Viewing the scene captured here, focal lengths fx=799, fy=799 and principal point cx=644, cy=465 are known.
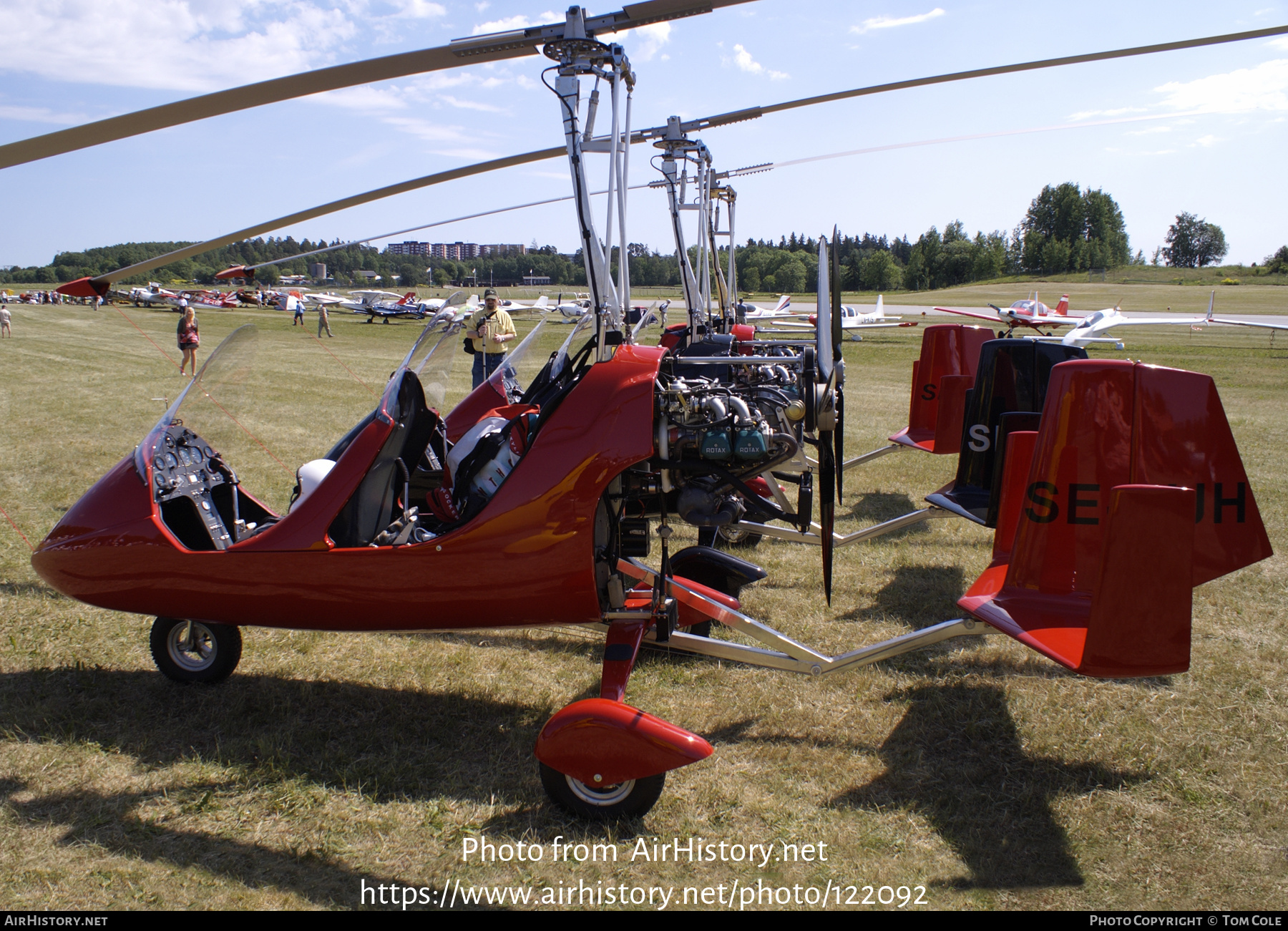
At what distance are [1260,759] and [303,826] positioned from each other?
3837mm

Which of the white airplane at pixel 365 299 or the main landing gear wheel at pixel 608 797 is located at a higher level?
the white airplane at pixel 365 299

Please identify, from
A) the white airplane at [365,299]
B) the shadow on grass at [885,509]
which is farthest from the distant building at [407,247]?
the white airplane at [365,299]

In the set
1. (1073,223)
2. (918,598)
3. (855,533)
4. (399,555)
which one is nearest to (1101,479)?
(918,598)

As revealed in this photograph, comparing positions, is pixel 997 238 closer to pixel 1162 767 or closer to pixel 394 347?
pixel 394 347

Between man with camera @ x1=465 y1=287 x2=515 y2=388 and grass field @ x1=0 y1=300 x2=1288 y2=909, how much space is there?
594 cm

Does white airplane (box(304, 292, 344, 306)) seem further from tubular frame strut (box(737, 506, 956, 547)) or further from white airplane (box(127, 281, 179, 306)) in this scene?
tubular frame strut (box(737, 506, 956, 547))

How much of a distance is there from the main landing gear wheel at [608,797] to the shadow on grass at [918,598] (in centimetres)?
229

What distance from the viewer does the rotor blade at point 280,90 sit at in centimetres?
275

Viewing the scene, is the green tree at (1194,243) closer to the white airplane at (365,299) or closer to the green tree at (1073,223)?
the green tree at (1073,223)

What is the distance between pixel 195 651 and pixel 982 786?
3.71 meters

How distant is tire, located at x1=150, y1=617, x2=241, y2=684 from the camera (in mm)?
3971

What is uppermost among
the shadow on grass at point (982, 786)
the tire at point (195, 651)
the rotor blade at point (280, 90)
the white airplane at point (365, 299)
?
the white airplane at point (365, 299)

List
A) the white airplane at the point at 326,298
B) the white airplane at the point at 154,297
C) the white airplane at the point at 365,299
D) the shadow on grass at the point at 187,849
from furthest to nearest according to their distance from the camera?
1. the white airplane at the point at 365,299
2. the white airplane at the point at 326,298
3. the white airplane at the point at 154,297
4. the shadow on grass at the point at 187,849

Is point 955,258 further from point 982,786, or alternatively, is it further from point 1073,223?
point 982,786
